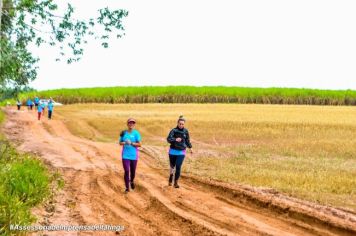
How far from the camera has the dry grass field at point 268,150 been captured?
1741 cm

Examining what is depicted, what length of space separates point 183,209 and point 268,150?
50.5 feet

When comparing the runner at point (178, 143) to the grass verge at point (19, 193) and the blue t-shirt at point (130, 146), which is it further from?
the grass verge at point (19, 193)

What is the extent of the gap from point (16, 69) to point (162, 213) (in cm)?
554

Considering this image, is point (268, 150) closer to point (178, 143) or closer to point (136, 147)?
point (178, 143)

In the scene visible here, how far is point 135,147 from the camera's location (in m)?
15.6

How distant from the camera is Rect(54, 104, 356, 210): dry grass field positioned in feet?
57.1

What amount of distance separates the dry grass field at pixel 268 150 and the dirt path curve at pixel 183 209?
1.45 meters

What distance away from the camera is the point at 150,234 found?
11.1 m

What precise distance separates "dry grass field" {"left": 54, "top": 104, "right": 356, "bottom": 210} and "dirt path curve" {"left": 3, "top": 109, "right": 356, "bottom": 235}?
1.45 metres

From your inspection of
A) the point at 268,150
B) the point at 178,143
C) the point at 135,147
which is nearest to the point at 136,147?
the point at 135,147

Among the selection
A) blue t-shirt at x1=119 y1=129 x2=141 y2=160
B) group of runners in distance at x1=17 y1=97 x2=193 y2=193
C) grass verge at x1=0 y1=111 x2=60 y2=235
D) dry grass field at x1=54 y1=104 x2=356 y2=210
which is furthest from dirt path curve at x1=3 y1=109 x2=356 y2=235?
dry grass field at x1=54 y1=104 x2=356 y2=210

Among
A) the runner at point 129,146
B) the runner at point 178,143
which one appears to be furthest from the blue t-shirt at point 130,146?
the runner at point 178,143

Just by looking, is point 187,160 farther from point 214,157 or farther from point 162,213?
point 162,213

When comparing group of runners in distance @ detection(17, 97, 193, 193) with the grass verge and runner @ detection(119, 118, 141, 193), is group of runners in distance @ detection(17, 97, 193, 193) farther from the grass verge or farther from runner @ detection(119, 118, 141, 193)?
the grass verge
